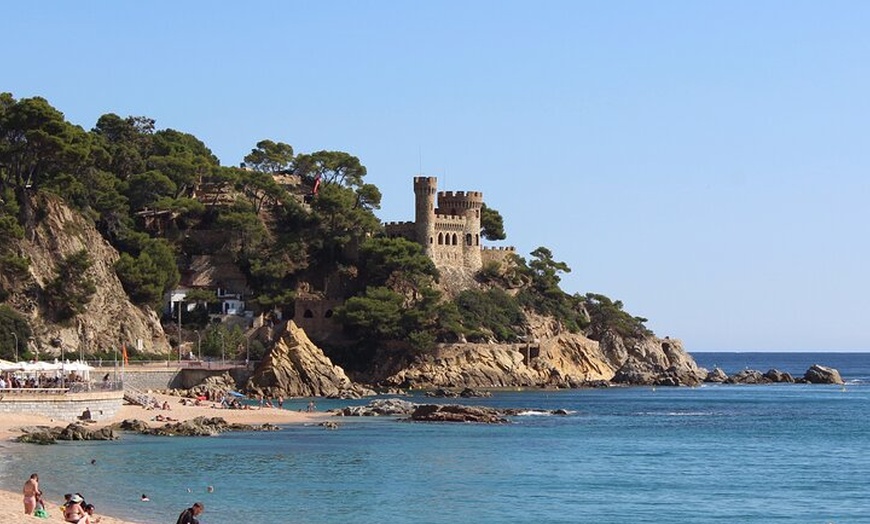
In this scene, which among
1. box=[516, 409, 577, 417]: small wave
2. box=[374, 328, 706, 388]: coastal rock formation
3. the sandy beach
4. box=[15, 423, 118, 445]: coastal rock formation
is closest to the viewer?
the sandy beach

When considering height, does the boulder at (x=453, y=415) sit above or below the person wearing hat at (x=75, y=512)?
above

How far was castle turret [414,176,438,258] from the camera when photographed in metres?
105

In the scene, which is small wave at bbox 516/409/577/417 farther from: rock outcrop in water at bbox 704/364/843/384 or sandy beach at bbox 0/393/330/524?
rock outcrop in water at bbox 704/364/843/384

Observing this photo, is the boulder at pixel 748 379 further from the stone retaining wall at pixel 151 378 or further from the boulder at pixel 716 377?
the stone retaining wall at pixel 151 378

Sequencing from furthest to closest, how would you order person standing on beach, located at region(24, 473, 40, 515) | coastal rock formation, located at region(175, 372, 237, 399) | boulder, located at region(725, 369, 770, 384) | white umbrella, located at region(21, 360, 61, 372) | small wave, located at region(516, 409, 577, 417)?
boulder, located at region(725, 369, 770, 384) → coastal rock formation, located at region(175, 372, 237, 399) → small wave, located at region(516, 409, 577, 417) → white umbrella, located at region(21, 360, 61, 372) → person standing on beach, located at region(24, 473, 40, 515)

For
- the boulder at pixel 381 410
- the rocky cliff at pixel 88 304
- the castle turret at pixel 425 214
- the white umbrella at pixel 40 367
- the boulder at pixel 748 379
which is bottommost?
the boulder at pixel 381 410

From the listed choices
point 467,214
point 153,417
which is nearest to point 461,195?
point 467,214

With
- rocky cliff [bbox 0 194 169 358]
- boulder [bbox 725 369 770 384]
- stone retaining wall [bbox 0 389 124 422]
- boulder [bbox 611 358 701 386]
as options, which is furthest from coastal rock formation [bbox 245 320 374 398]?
boulder [bbox 725 369 770 384]

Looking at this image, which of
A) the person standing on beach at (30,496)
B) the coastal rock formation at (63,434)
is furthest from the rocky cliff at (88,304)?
the person standing on beach at (30,496)

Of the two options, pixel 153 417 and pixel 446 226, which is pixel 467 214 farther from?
pixel 153 417

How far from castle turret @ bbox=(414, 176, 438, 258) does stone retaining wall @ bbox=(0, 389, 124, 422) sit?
51712mm

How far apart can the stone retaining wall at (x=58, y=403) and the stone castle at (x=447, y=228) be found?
51.8 meters

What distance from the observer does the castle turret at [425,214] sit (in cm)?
10494

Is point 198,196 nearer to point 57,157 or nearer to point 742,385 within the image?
point 57,157
